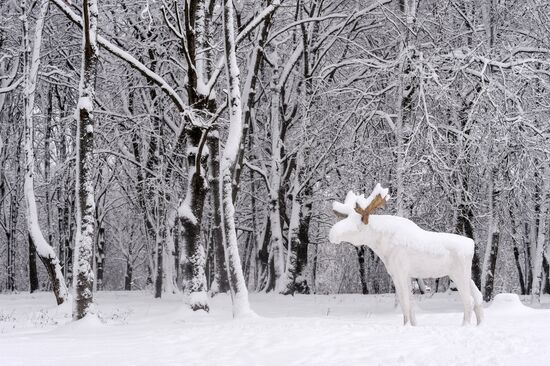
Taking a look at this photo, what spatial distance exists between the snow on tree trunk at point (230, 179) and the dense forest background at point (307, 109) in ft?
0.24

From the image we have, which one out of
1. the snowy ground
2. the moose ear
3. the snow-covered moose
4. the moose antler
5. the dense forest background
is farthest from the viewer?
the dense forest background

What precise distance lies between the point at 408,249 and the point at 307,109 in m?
11.7

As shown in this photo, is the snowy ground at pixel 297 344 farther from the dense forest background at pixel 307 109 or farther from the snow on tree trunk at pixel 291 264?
the snow on tree trunk at pixel 291 264

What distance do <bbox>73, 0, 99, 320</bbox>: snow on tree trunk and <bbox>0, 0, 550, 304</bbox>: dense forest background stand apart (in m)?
0.22

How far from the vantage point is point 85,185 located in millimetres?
10844

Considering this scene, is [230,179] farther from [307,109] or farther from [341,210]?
[307,109]

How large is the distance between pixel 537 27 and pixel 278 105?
29.8 ft

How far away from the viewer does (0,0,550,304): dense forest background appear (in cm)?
1427

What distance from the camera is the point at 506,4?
1853cm

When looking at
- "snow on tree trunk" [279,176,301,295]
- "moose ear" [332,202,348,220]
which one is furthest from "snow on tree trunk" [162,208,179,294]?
"moose ear" [332,202,348,220]

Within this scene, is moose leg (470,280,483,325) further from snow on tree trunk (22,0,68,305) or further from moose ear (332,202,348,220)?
snow on tree trunk (22,0,68,305)

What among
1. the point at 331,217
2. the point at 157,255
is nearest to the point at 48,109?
the point at 157,255

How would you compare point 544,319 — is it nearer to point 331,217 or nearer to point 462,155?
point 462,155

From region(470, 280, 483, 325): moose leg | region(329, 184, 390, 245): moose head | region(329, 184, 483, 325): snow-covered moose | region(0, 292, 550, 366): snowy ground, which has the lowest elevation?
region(0, 292, 550, 366): snowy ground
